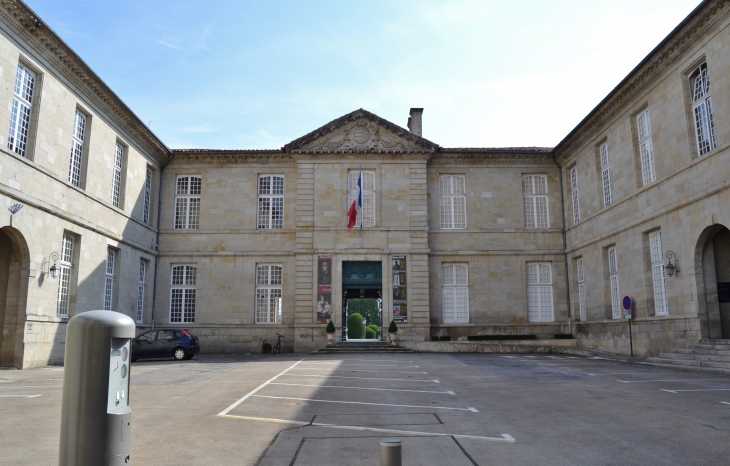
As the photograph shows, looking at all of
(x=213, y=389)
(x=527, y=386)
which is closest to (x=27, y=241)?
(x=213, y=389)

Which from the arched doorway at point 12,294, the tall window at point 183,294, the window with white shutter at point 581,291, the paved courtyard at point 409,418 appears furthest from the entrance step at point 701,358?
the tall window at point 183,294

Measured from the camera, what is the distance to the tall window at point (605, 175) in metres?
21.9

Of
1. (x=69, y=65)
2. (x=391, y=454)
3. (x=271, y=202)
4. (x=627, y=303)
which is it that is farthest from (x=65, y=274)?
(x=391, y=454)

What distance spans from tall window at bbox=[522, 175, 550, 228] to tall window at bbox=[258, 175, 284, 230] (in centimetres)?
1108

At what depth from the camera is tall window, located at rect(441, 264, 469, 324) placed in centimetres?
A: 2598

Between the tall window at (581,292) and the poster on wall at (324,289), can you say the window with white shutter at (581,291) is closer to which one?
the tall window at (581,292)

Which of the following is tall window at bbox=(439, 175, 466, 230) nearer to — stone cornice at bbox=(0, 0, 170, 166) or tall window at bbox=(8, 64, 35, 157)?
stone cornice at bbox=(0, 0, 170, 166)

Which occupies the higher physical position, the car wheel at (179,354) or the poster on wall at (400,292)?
the poster on wall at (400,292)

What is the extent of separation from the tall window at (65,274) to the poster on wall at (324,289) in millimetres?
9891

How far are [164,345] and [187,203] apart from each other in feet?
25.9

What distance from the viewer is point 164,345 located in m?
21.0

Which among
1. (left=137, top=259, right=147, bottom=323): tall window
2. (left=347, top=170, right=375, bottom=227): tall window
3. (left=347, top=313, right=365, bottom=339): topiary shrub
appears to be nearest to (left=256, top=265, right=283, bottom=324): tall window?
(left=347, top=170, right=375, bottom=227): tall window

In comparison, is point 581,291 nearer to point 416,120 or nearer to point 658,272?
point 658,272

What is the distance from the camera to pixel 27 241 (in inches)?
631
